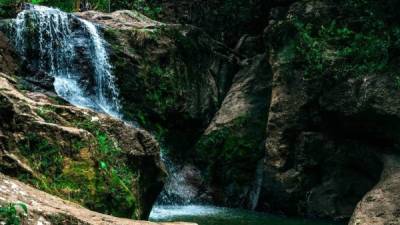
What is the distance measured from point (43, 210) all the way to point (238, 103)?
12638 mm

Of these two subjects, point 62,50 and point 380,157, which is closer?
point 380,157

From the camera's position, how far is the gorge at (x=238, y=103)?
1260 centimetres

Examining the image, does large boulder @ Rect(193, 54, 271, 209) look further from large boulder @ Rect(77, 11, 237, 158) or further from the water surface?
the water surface

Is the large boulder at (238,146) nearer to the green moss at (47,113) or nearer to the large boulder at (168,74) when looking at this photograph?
the large boulder at (168,74)

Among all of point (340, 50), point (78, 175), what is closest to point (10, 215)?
point (78, 175)

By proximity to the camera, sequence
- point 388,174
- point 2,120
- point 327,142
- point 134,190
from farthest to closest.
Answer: point 327,142 < point 388,174 < point 134,190 < point 2,120

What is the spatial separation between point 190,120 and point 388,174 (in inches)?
291

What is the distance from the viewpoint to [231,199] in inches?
643

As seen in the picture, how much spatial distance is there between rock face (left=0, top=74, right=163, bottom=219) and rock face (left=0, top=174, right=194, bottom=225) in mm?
1114

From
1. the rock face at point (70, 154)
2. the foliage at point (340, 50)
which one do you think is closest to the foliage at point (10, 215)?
the rock face at point (70, 154)

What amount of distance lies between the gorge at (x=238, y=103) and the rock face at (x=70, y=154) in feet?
0.21

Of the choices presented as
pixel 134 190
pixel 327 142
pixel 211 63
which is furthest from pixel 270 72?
pixel 134 190

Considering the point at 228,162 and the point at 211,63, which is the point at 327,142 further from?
the point at 211,63

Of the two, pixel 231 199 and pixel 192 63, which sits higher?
pixel 192 63
